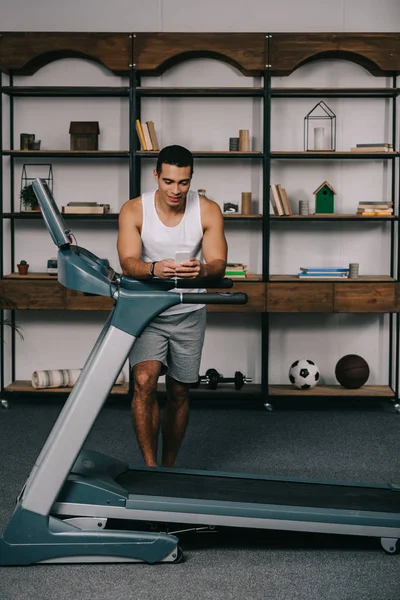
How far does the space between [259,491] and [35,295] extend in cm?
260

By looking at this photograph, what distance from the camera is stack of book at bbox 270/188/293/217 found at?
16.5 feet

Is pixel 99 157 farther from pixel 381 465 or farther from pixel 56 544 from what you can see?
pixel 56 544

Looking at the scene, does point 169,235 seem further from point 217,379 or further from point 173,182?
point 217,379

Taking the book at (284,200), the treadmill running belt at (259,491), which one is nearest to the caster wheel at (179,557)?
the treadmill running belt at (259,491)

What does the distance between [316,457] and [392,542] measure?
4.17 ft

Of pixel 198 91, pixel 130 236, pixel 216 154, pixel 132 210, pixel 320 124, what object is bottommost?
pixel 130 236

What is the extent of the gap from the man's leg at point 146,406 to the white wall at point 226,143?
2.27m

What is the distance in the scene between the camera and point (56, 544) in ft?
8.52

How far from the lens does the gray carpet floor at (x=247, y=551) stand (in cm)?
245

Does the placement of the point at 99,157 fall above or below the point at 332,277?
above

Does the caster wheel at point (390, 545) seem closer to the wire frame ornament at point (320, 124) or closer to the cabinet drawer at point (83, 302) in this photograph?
the cabinet drawer at point (83, 302)

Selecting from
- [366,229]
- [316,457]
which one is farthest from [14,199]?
[316,457]

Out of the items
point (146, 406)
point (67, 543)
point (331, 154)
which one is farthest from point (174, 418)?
point (331, 154)

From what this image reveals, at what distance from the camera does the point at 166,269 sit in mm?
2707
